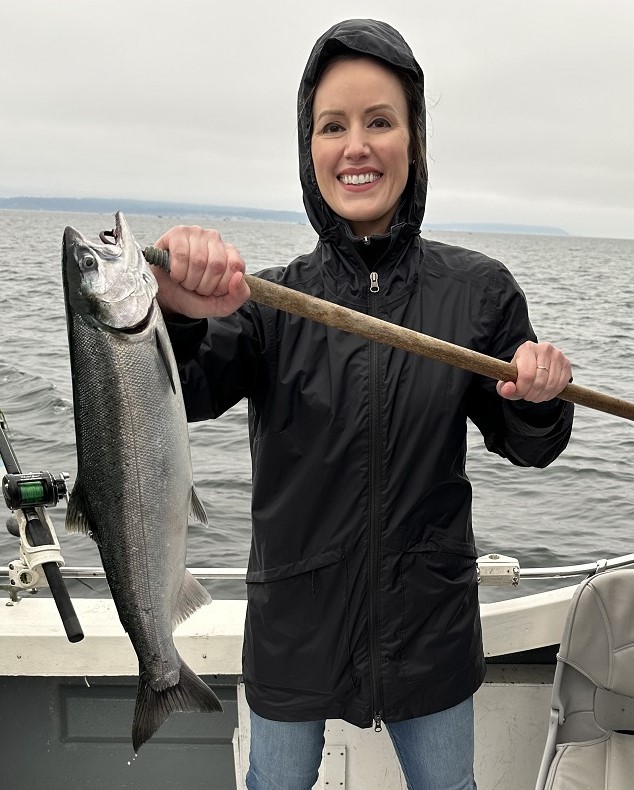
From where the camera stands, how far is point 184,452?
7.23 ft

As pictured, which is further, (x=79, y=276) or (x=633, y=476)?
(x=633, y=476)

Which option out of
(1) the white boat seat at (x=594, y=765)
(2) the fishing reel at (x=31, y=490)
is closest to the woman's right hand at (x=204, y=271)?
(2) the fishing reel at (x=31, y=490)

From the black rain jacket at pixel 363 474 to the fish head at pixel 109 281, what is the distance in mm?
320

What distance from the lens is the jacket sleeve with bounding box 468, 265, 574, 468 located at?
2.52 metres

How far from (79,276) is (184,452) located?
509mm

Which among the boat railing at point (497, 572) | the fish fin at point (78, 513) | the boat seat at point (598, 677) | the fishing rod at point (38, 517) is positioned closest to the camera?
the fish fin at point (78, 513)

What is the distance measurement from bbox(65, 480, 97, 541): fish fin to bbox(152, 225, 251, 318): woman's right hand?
544 millimetres

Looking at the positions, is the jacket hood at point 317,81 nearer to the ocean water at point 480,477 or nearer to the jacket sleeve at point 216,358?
the jacket sleeve at point 216,358

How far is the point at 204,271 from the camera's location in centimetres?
208

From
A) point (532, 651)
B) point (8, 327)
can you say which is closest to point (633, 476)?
point (532, 651)

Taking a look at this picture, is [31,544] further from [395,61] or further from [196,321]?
[395,61]

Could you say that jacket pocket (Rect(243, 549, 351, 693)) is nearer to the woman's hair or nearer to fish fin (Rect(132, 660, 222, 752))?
fish fin (Rect(132, 660, 222, 752))

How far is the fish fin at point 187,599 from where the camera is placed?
7.72 ft

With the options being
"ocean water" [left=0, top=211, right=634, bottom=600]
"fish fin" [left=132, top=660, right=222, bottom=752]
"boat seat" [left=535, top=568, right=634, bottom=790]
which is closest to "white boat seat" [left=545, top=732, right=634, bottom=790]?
"boat seat" [left=535, top=568, right=634, bottom=790]
